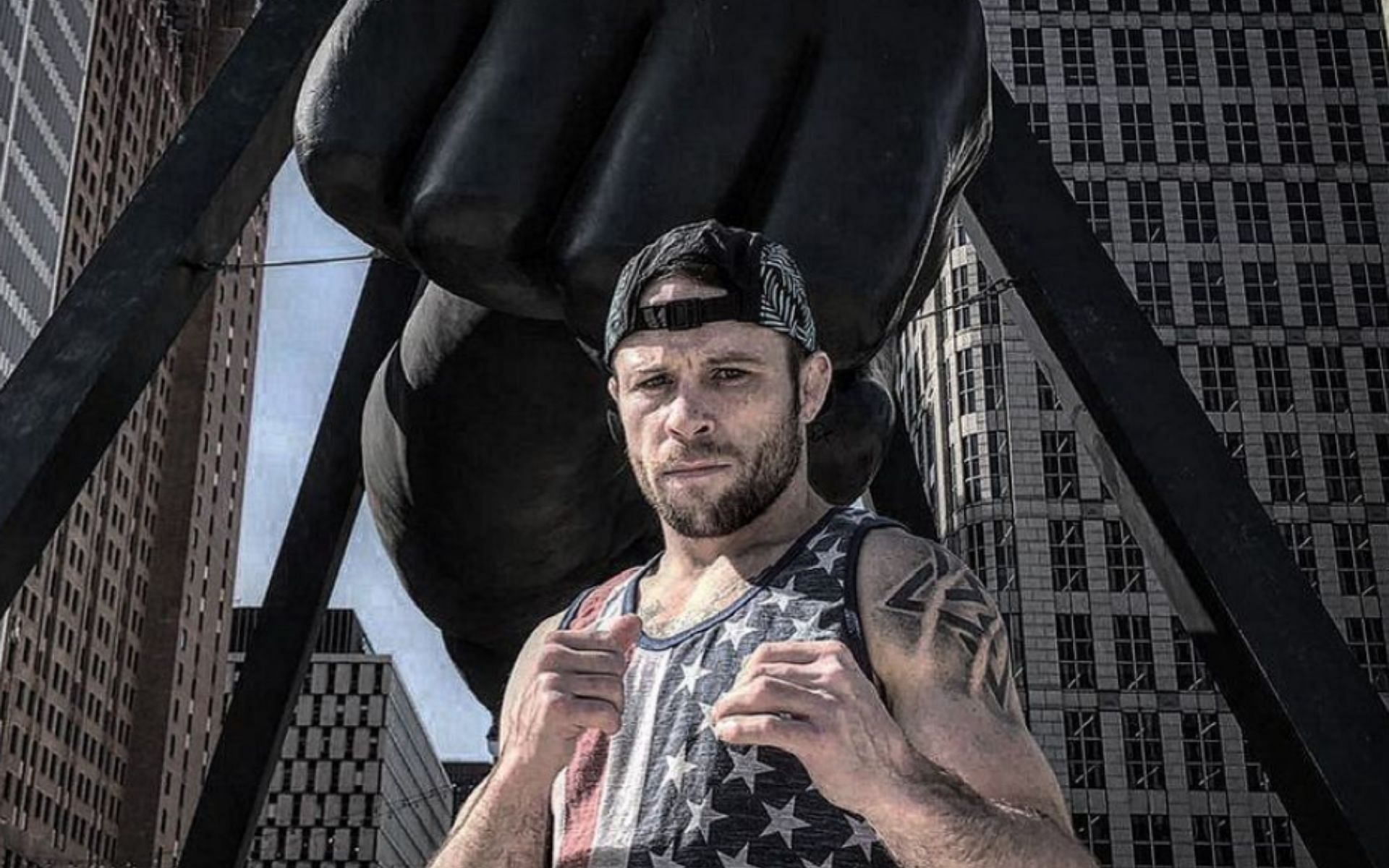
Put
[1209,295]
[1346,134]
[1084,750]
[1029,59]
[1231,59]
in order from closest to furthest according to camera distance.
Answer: [1084,750]
[1209,295]
[1346,134]
[1029,59]
[1231,59]

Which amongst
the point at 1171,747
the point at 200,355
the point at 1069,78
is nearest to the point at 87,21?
the point at 200,355

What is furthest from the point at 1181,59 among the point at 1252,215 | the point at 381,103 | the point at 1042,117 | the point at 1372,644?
the point at 381,103

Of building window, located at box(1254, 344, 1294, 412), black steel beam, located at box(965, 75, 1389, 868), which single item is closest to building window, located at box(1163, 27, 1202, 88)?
building window, located at box(1254, 344, 1294, 412)

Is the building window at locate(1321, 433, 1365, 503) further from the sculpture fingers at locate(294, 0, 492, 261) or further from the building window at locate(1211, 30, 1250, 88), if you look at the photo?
the sculpture fingers at locate(294, 0, 492, 261)

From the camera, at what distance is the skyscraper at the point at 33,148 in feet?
190

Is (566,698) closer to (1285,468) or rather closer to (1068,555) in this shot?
(1068,555)

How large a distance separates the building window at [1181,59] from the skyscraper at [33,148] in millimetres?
40293

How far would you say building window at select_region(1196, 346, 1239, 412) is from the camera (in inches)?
2093

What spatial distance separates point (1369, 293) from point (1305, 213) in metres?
3.55

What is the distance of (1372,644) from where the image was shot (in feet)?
164

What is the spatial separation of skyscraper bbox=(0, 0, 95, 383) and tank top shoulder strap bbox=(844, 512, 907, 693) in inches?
2256

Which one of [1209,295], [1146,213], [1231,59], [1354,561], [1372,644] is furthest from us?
[1231,59]

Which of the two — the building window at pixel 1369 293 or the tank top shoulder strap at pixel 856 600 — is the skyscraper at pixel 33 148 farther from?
the tank top shoulder strap at pixel 856 600

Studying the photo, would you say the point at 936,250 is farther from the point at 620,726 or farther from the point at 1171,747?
the point at 1171,747
